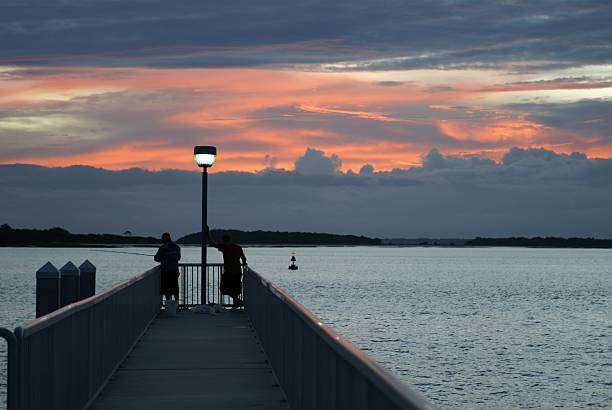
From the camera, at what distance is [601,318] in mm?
76500

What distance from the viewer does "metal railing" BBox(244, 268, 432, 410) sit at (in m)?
4.73

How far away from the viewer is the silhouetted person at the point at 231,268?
75.3 feet

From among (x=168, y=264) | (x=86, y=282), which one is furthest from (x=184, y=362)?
(x=168, y=264)

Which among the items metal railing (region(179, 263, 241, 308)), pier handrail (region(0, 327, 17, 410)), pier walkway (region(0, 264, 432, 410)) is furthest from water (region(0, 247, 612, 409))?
pier handrail (region(0, 327, 17, 410))

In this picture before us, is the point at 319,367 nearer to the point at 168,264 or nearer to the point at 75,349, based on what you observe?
the point at 75,349

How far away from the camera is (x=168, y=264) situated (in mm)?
23656

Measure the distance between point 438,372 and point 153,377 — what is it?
27.1 metres

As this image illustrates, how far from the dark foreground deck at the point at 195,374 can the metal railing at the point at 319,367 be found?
339 mm

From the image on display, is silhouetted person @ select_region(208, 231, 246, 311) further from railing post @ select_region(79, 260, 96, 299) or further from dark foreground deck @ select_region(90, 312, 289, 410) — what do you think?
railing post @ select_region(79, 260, 96, 299)

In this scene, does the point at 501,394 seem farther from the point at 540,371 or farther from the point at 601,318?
the point at 601,318

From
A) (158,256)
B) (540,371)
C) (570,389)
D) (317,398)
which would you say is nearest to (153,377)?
(317,398)

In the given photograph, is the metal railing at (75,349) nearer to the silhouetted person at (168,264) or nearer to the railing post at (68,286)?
the railing post at (68,286)

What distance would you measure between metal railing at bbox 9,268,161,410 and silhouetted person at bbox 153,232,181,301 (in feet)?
25.0

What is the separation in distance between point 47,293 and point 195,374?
2593 mm
